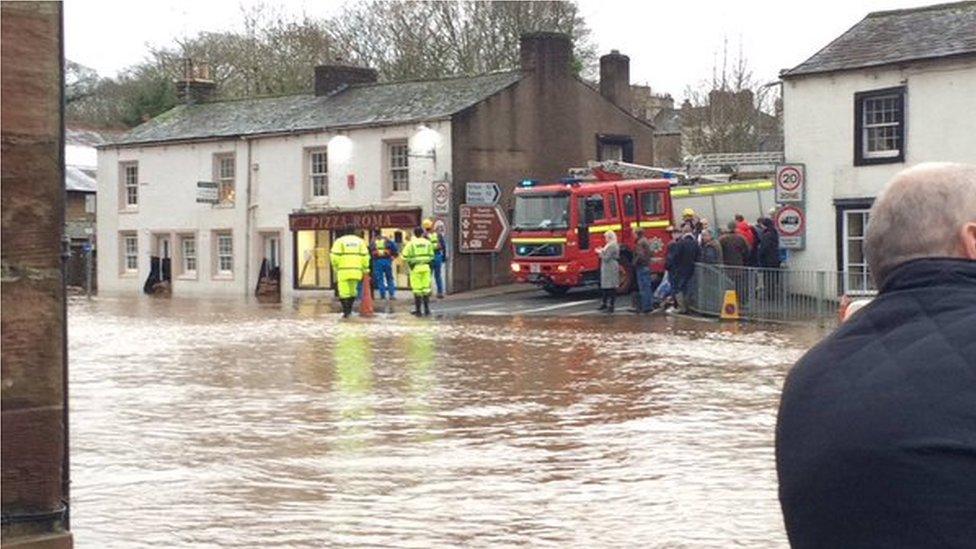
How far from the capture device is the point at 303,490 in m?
9.27

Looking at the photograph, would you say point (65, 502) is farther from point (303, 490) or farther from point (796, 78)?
point (796, 78)

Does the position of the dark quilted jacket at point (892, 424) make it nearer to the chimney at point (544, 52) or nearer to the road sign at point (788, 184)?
the road sign at point (788, 184)

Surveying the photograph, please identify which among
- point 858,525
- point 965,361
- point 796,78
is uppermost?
point 796,78

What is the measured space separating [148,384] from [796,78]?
1878cm

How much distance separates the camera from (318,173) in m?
41.5

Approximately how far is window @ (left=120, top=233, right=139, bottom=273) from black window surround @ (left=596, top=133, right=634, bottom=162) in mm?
15876

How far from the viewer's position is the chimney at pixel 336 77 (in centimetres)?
4400

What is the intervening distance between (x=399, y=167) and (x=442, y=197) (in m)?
3.10

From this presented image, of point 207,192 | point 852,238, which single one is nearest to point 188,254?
point 207,192

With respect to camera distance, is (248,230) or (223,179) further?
(223,179)

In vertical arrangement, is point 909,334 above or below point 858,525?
above

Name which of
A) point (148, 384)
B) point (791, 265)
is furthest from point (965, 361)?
point (791, 265)

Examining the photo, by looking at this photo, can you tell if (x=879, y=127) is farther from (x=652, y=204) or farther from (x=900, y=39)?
(x=652, y=204)

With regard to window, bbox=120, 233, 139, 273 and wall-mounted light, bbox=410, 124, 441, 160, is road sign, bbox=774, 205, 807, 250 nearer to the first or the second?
wall-mounted light, bbox=410, 124, 441, 160
